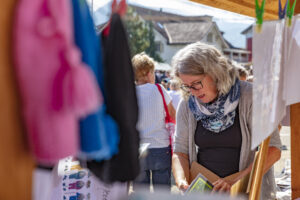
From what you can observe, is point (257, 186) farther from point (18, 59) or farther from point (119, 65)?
point (18, 59)

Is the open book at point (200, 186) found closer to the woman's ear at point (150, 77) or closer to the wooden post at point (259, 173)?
the wooden post at point (259, 173)

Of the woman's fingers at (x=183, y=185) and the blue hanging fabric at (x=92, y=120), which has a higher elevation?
the blue hanging fabric at (x=92, y=120)

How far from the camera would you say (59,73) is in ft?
1.98

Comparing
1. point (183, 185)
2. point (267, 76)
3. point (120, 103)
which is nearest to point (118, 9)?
point (120, 103)

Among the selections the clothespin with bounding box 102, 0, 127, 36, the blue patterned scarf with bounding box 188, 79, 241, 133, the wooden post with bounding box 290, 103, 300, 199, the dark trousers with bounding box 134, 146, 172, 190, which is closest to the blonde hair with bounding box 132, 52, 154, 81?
→ the dark trousers with bounding box 134, 146, 172, 190

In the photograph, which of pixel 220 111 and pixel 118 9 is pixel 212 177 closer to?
pixel 220 111

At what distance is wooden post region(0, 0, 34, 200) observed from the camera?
0.60 meters

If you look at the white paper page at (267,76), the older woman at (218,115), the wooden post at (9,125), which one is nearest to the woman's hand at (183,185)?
the older woman at (218,115)

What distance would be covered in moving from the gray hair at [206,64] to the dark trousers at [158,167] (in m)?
1.19

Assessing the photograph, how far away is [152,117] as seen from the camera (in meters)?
2.93

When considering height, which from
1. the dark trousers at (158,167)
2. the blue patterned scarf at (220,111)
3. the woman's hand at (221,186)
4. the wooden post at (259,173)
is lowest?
the dark trousers at (158,167)

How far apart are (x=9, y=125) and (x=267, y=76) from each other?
93 cm

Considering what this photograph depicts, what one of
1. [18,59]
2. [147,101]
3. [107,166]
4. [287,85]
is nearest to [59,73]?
[18,59]

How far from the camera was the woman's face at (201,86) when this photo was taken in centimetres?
180
